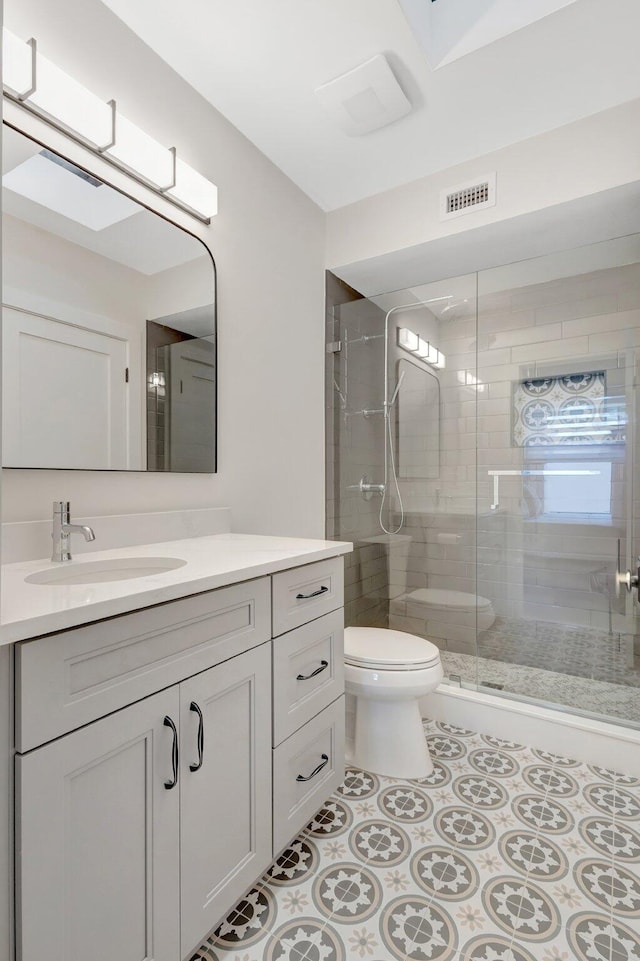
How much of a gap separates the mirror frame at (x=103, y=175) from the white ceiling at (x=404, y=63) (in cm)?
47

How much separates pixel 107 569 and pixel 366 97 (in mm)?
1816

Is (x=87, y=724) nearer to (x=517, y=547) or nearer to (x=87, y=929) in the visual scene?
(x=87, y=929)

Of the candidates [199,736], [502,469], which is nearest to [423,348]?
[502,469]

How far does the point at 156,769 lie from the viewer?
3.11 feet

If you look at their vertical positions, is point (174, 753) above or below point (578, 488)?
below

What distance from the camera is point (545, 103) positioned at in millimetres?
1798

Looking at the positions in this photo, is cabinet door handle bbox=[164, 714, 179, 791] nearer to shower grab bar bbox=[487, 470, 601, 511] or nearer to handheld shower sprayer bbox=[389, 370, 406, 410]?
shower grab bar bbox=[487, 470, 601, 511]

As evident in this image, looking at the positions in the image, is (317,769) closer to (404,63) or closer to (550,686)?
(550,686)

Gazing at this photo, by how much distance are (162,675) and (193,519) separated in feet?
2.53

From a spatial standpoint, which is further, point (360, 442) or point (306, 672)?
point (360, 442)

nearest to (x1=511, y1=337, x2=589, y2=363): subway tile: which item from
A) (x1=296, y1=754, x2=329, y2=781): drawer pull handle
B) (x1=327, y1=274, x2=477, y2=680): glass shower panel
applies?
→ (x1=327, y1=274, x2=477, y2=680): glass shower panel

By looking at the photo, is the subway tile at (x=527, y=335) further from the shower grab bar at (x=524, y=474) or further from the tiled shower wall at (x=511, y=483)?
the shower grab bar at (x=524, y=474)

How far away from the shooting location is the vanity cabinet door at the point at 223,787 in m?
1.02

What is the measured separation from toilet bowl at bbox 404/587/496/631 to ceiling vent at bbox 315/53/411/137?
2092 millimetres
